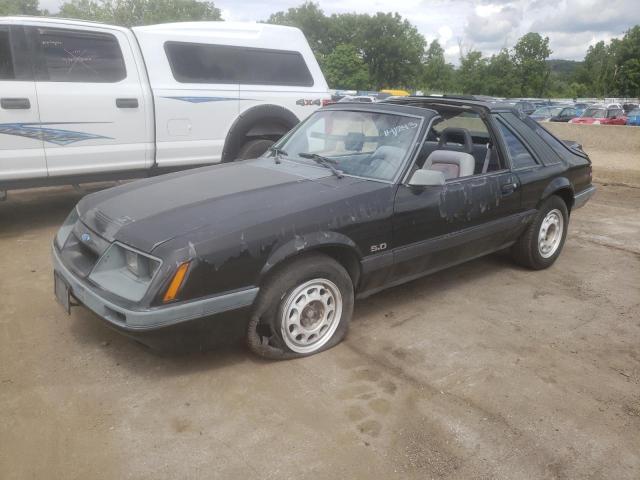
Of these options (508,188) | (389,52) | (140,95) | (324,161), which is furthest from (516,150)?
(389,52)

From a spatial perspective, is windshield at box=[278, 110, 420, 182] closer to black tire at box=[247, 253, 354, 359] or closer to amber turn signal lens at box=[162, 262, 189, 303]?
black tire at box=[247, 253, 354, 359]

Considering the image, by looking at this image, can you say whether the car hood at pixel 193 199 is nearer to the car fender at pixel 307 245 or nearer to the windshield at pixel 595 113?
the car fender at pixel 307 245

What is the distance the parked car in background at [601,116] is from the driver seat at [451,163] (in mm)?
20073

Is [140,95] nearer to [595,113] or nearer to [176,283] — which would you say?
[176,283]

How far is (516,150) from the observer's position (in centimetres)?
471

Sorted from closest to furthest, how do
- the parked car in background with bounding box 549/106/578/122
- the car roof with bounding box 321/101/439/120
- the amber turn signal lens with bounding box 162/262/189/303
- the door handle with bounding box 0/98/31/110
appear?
the amber turn signal lens with bounding box 162/262/189/303 → the car roof with bounding box 321/101/439/120 → the door handle with bounding box 0/98/31/110 → the parked car in background with bounding box 549/106/578/122

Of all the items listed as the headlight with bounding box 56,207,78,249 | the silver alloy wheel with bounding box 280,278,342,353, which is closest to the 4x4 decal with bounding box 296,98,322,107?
the headlight with bounding box 56,207,78,249

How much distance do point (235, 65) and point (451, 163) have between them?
387cm

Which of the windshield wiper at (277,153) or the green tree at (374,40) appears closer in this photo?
the windshield wiper at (277,153)

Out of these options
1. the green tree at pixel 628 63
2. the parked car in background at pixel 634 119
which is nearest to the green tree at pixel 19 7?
the parked car in background at pixel 634 119

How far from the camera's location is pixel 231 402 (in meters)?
2.89

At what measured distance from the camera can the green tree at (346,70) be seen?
6938 cm

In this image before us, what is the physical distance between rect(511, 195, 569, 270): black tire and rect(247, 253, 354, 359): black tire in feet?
7.50

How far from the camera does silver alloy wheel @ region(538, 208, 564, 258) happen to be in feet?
16.5
